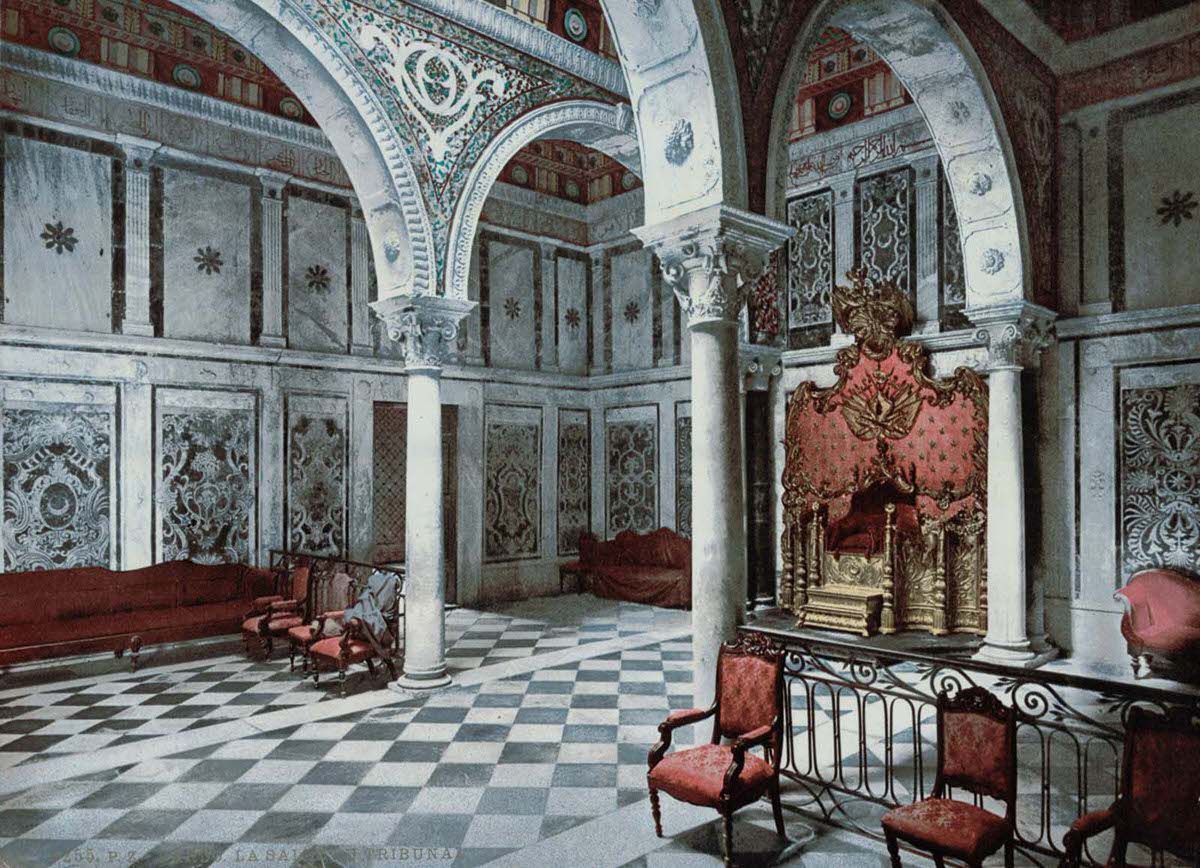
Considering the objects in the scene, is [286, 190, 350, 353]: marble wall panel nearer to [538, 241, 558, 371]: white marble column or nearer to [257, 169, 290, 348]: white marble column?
[257, 169, 290, 348]: white marble column

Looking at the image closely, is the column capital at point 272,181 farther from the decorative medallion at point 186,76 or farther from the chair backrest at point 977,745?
the chair backrest at point 977,745

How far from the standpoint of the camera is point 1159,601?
23.5ft

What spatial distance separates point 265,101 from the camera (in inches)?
384

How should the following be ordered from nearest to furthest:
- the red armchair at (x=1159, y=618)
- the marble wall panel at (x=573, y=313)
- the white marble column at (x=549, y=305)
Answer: the red armchair at (x=1159, y=618)
the white marble column at (x=549, y=305)
the marble wall panel at (x=573, y=313)

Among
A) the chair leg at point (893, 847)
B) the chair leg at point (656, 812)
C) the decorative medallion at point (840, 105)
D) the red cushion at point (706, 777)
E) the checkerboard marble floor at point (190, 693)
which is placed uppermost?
the decorative medallion at point (840, 105)

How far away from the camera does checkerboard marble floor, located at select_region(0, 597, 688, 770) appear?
6160mm

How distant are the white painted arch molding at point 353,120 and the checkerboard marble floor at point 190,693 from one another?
3.74 meters

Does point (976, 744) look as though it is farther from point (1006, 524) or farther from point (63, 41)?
point (63, 41)

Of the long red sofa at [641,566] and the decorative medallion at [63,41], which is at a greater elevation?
the decorative medallion at [63,41]

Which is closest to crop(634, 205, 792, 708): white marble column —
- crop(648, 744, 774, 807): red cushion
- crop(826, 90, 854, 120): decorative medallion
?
crop(648, 744, 774, 807): red cushion

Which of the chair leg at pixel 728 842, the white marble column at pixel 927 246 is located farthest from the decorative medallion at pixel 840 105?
the chair leg at pixel 728 842

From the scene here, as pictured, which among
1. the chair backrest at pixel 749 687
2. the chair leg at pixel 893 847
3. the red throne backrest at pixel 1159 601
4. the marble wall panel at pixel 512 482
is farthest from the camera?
the marble wall panel at pixel 512 482

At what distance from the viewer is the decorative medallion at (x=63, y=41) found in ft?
27.0

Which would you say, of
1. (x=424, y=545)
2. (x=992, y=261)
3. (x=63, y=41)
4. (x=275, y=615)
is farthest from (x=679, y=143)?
(x=63, y=41)
